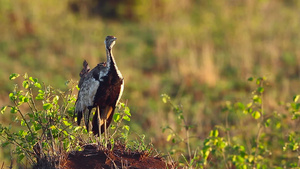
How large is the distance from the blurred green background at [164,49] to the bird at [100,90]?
3553 millimetres

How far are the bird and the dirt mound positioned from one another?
0.33m

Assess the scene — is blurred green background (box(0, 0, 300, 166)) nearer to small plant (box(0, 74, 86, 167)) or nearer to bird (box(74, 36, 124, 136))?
bird (box(74, 36, 124, 136))

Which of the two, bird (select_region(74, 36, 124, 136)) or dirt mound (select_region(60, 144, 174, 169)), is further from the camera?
bird (select_region(74, 36, 124, 136))

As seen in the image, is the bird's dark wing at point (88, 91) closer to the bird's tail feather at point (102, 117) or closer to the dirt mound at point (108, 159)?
the bird's tail feather at point (102, 117)

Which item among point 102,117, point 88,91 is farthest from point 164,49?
point 88,91

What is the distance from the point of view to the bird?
4.92m

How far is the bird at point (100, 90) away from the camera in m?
4.92

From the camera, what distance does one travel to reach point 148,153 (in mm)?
4566

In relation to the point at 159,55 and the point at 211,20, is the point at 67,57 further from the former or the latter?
the point at 211,20

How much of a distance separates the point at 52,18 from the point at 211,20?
4.21 m

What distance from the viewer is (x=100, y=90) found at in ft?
16.3

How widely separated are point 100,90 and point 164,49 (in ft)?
25.3

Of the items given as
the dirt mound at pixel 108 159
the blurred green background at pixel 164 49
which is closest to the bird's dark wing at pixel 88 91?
the dirt mound at pixel 108 159

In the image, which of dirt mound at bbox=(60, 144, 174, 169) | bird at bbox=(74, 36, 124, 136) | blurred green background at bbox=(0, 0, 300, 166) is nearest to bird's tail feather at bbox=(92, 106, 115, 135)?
bird at bbox=(74, 36, 124, 136)
